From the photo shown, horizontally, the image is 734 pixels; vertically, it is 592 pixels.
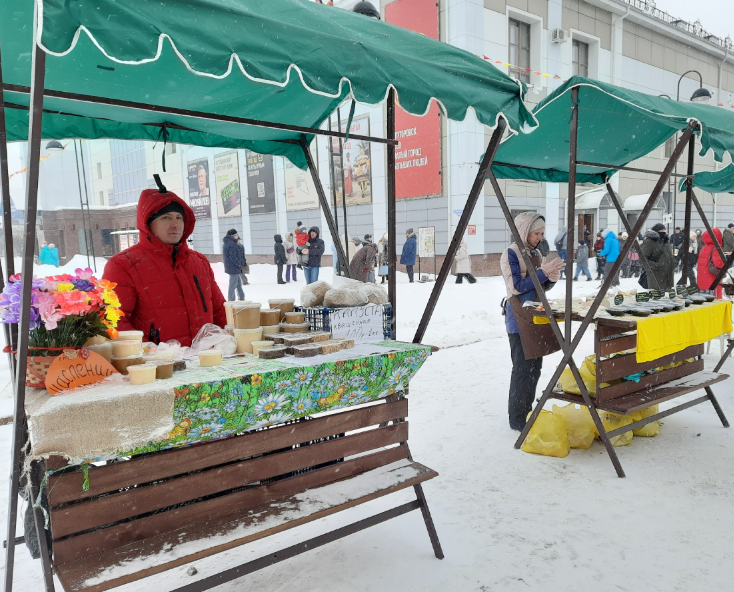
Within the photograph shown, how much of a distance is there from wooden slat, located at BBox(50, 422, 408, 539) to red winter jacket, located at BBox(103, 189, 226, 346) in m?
1.04

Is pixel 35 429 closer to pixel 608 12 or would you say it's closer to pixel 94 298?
pixel 94 298

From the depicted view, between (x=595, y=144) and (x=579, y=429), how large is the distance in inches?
104

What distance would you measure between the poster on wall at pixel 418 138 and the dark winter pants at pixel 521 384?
11957 millimetres

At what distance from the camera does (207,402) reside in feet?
6.64

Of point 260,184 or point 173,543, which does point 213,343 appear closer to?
point 173,543

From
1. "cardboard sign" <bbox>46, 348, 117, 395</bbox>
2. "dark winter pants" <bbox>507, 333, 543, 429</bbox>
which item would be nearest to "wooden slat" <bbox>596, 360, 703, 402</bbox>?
"dark winter pants" <bbox>507, 333, 543, 429</bbox>

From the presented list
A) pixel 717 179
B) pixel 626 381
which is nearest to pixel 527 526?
pixel 626 381

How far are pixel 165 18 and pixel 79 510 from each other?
1744 millimetres

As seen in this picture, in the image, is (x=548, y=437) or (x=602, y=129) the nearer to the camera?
(x=548, y=437)

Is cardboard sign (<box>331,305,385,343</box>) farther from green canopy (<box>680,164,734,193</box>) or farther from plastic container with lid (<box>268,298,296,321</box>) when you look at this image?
green canopy (<box>680,164,734,193</box>)

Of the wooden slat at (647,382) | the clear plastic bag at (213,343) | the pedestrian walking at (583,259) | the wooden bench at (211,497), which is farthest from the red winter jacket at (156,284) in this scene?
the pedestrian walking at (583,259)

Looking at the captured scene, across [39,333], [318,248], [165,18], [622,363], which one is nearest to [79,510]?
[39,333]

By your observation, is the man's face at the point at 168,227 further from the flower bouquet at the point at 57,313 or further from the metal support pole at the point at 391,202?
the metal support pole at the point at 391,202

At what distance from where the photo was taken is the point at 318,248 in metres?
13.3
